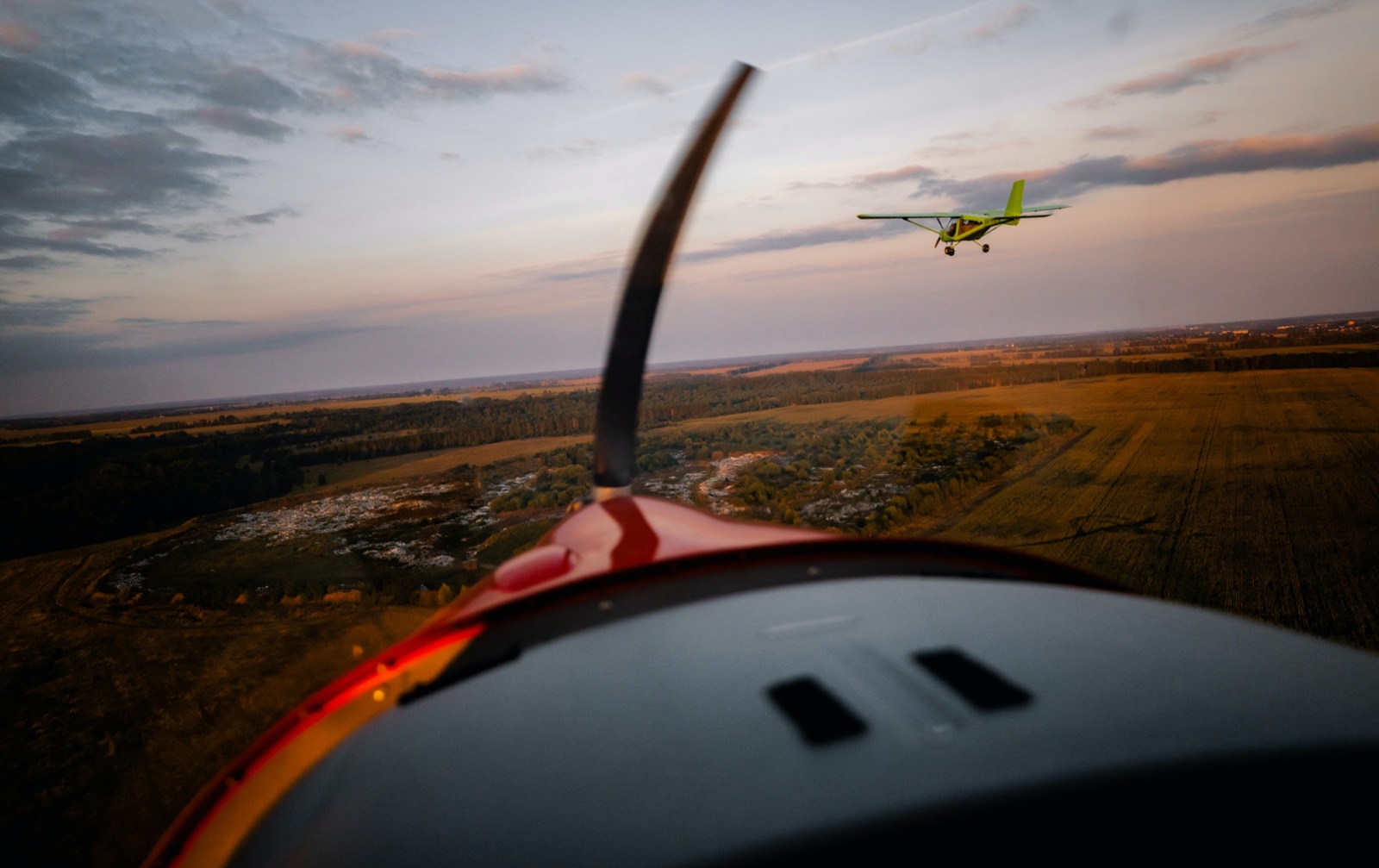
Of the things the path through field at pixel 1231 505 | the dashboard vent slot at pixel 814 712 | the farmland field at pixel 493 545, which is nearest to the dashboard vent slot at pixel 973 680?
the dashboard vent slot at pixel 814 712

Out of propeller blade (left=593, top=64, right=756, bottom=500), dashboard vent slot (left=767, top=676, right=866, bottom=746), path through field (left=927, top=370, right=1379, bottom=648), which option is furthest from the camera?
path through field (left=927, top=370, right=1379, bottom=648)

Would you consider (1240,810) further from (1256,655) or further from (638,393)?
(638,393)

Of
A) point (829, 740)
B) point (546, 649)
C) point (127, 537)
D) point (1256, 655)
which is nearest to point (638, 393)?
point (546, 649)

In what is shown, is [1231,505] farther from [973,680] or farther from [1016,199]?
[973,680]

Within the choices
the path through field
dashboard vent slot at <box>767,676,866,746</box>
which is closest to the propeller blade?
dashboard vent slot at <box>767,676,866,746</box>

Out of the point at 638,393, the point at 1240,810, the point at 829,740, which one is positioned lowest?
the point at 1240,810

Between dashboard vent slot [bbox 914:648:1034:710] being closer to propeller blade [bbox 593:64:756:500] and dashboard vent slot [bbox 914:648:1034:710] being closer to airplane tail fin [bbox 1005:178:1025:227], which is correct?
propeller blade [bbox 593:64:756:500]
